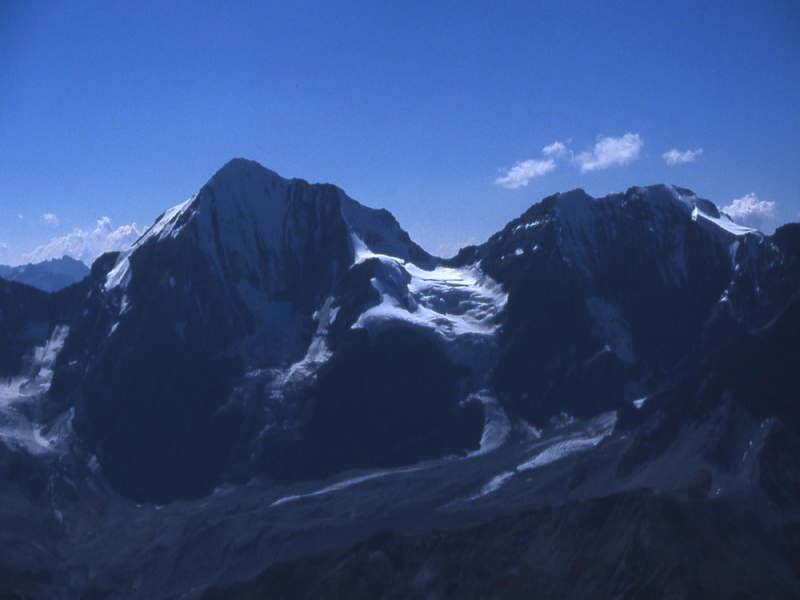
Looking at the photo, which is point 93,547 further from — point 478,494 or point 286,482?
point 478,494

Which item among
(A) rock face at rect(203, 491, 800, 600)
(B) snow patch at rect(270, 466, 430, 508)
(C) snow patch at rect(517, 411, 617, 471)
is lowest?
(A) rock face at rect(203, 491, 800, 600)

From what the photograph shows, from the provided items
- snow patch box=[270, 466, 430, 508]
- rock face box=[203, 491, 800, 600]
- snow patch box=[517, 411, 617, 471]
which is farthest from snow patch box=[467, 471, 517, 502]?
rock face box=[203, 491, 800, 600]

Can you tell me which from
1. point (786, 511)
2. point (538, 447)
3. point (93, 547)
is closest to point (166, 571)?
point (93, 547)

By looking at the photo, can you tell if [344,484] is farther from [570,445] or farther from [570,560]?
[570,560]

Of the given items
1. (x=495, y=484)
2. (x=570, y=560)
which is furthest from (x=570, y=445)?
(x=570, y=560)

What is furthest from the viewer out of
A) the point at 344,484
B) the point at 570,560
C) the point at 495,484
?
the point at 344,484

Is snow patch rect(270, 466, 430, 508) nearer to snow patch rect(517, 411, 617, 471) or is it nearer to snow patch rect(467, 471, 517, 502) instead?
snow patch rect(467, 471, 517, 502)

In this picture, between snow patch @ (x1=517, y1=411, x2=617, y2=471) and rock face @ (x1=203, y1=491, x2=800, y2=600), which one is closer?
rock face @ (x1=203, y1=491, x2=800, y2=600)

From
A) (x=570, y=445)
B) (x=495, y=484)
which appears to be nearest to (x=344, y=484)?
(x=495, y=484)

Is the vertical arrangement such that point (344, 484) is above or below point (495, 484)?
above

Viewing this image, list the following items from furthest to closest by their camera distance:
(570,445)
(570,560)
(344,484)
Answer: (570,445), (344,484), (570,560)

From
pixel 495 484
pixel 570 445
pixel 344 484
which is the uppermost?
pixel 344 484

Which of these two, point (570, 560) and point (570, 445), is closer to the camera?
point (570, 560)
